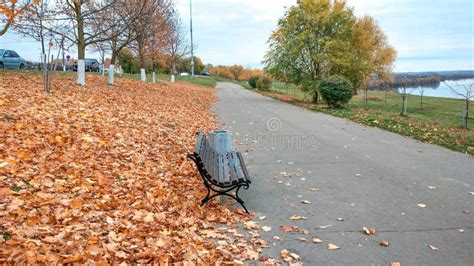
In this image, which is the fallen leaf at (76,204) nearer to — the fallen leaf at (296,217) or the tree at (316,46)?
the fallen leaf at (296,217)

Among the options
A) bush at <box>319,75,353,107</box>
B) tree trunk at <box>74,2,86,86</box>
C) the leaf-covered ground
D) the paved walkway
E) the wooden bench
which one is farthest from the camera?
bush at <box>319,75,353,107</box>

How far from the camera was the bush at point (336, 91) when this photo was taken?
18609 mm

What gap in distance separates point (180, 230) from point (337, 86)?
52.4 ft

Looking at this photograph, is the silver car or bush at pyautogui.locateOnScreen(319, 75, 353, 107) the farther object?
the silver car

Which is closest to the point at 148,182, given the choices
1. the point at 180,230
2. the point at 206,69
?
the point at 180,230

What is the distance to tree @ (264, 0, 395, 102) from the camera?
71.5 feet

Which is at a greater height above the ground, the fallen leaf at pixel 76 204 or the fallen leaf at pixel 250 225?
the fallen leaf at pixel 76 204

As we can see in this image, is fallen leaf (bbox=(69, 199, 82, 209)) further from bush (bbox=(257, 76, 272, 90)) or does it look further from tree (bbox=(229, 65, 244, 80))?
tree (bbox=(229, 65, 244, 80))

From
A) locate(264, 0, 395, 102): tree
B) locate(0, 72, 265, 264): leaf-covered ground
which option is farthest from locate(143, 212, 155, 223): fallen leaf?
locate(264, 0, 395, 102): tree

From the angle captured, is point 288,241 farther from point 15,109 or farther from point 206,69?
point 206,69

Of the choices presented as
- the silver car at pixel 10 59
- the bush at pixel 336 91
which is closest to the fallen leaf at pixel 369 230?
the bush at pixel 336 91

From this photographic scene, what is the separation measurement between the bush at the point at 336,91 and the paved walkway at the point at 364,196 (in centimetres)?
846

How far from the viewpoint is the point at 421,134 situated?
10.7 m

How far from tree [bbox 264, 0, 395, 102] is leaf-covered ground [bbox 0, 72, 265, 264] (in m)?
15.9
